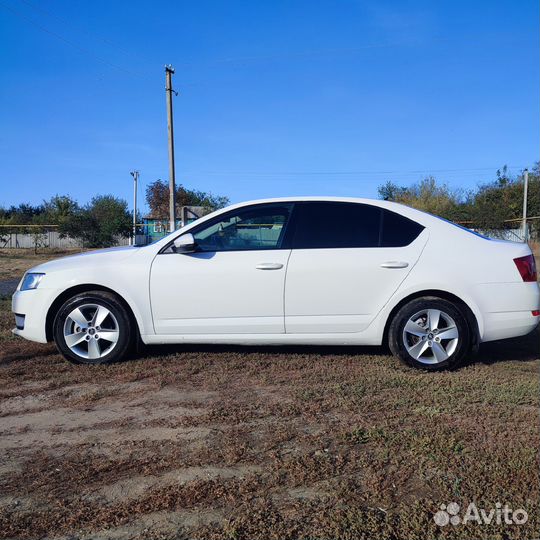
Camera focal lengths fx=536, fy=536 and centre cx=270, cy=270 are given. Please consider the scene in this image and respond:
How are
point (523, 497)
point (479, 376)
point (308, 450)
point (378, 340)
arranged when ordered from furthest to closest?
point (378, 340)
point (479, 376)
point (308, 450)
point (523, 497)

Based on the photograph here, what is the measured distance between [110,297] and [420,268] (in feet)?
9.78

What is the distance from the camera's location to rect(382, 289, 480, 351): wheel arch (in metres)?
4.99

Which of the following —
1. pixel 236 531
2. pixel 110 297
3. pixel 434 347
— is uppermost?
pixel 110 297

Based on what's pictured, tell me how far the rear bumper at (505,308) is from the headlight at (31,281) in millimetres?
4296

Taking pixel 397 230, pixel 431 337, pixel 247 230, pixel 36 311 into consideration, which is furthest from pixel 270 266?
pixel 36 311

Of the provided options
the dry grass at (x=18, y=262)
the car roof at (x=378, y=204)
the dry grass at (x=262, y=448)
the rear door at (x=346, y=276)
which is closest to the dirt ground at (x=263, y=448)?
the dry grass at (x=262, y=448)

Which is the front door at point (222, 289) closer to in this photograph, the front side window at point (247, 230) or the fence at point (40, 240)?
the front side window at point (247, 230)

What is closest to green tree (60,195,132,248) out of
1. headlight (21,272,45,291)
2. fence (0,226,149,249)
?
fence (0,226,149,249)

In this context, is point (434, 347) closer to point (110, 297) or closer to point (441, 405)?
point (441, 405)

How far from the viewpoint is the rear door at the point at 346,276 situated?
5.04 meters

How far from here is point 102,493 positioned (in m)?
2.79

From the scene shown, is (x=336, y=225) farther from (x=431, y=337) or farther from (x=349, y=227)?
(x=431, y=337)

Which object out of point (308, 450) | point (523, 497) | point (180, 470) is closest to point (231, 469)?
point (180, 470)

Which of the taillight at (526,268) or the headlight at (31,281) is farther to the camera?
the headlight at (31,281)
